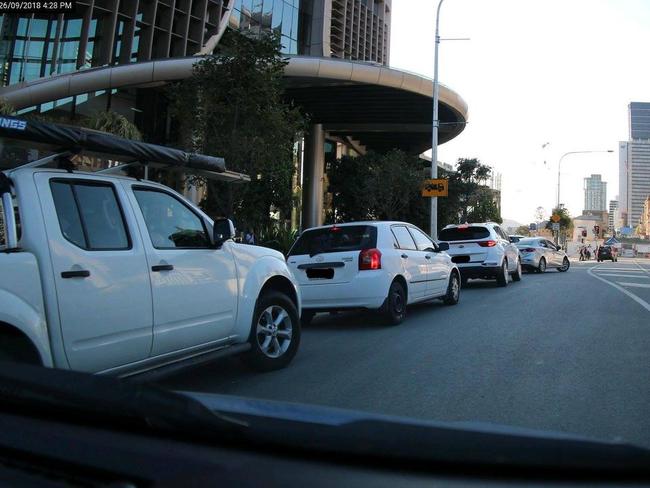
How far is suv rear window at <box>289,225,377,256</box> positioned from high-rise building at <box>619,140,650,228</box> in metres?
143

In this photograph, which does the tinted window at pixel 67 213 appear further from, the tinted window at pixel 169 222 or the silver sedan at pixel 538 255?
the silver sedan at pixel 538 255

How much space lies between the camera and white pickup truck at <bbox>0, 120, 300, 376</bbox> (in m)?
3.67

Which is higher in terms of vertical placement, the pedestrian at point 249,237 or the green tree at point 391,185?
the green tree at point 391,185

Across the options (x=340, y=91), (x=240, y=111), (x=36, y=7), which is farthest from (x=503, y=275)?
(x=340, y=91)

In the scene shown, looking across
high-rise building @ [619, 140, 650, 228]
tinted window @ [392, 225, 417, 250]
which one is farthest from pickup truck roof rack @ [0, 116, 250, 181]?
high-rise building @ [619, 140, 650, 228]

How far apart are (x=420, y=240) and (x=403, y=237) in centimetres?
79

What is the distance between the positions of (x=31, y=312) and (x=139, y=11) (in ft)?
92.2

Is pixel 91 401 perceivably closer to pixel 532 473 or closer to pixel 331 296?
pixel 532 473

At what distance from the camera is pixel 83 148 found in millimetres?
4289

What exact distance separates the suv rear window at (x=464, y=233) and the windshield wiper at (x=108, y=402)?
44.5 feet

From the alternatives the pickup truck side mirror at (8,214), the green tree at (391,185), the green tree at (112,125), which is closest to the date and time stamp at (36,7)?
the green tree at (112,125)

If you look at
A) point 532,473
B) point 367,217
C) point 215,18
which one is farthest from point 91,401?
point 215,18

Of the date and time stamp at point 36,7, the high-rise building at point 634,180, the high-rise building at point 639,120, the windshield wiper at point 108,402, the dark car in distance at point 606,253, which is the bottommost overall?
the windshield wiper at point 108,402

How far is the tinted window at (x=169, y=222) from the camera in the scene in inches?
186
